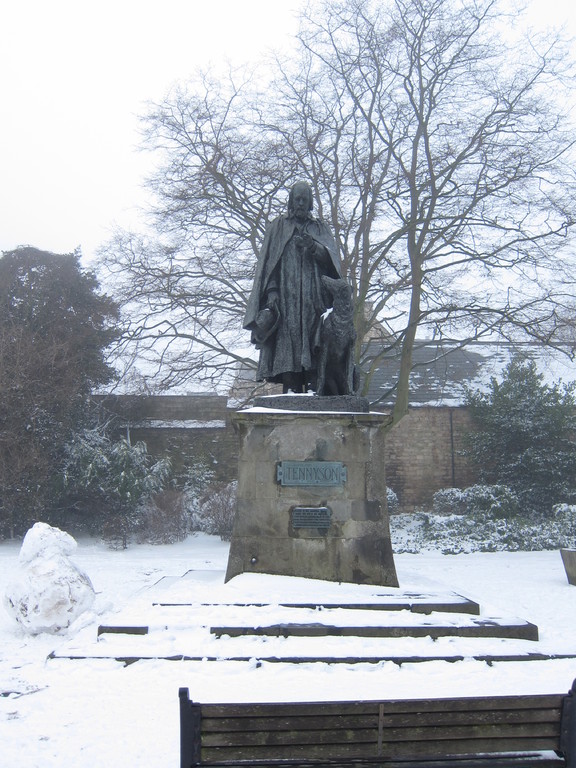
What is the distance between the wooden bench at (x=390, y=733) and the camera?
2799mm

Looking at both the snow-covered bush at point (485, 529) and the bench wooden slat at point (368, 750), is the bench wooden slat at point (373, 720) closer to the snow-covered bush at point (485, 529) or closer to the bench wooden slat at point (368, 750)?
the bench wooden slat at point (368, 750)

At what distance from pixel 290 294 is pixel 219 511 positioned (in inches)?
452

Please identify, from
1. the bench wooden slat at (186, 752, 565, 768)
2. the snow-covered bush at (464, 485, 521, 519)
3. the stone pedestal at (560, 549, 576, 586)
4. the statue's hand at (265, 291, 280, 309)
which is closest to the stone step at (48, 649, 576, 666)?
the bench wooden slat at (186, 752, 565, 768)

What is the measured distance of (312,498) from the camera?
7160 mm

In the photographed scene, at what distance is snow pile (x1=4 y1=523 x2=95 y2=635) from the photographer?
7.83m

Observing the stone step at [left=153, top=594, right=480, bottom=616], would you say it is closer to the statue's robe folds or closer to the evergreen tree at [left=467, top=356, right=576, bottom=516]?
the statue's robe folds

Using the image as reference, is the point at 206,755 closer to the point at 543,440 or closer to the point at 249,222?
the point at 249,222

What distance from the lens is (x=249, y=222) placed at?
16969 mm

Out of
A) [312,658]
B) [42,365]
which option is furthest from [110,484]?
[312,658]

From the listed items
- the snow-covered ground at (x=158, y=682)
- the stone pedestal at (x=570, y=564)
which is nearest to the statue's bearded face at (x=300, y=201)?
the snow-covered ground at (x=158, y=682)

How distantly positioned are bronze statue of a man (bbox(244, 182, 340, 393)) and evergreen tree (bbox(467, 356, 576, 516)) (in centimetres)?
1343

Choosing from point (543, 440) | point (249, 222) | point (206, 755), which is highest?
point (249, 222)

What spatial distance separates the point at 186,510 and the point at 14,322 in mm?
6396

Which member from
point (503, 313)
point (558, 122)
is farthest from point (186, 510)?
point (558, 122)
